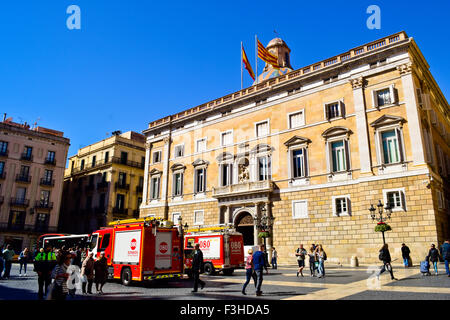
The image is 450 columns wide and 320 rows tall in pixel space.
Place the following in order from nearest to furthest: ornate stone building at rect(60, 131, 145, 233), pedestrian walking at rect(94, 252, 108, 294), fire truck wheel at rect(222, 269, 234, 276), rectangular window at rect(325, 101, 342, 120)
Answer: pedestrian walking at rect(94, 252, 108, 294)
fire truck wheel at rect(222, 269, 234, 276)
rectangular window at rect(325, 101, 342, 120)
ornate stone building at rect(60, 131, 145, 233)

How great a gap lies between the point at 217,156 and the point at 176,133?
25.7 feet

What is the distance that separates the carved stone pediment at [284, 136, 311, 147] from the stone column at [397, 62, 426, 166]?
302 inches

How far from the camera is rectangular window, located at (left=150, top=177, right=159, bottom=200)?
39000 mm

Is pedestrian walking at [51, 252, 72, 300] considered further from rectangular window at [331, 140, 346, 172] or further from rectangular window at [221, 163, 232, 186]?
rectangular window at [221, 163, 232, 186]

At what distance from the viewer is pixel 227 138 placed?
33.7 m

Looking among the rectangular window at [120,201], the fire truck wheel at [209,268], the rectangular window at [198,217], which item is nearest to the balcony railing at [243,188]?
the rectangular window at [198,217]

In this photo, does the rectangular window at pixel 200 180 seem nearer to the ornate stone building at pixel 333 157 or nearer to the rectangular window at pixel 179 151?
the ornate stone building at pixel 333 157

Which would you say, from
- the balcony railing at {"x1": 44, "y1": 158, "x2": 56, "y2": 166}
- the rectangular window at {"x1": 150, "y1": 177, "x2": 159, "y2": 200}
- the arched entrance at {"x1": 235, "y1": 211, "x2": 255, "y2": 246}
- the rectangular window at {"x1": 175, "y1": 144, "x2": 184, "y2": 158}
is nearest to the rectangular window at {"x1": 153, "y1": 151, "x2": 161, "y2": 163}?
the rectangular window at {"x1": 150, "y1": 177, "x2": 159, "y2": 200}

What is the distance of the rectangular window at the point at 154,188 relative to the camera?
39000 millimetres

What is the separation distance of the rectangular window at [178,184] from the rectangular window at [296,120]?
555 inches

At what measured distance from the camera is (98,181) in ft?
161

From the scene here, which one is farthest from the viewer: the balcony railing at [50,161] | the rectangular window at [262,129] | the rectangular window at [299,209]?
the balcony railing at [50,161]

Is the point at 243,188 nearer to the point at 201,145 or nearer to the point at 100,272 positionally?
the point at 201,145

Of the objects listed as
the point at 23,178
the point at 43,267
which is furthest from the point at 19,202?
the point at 43,267
